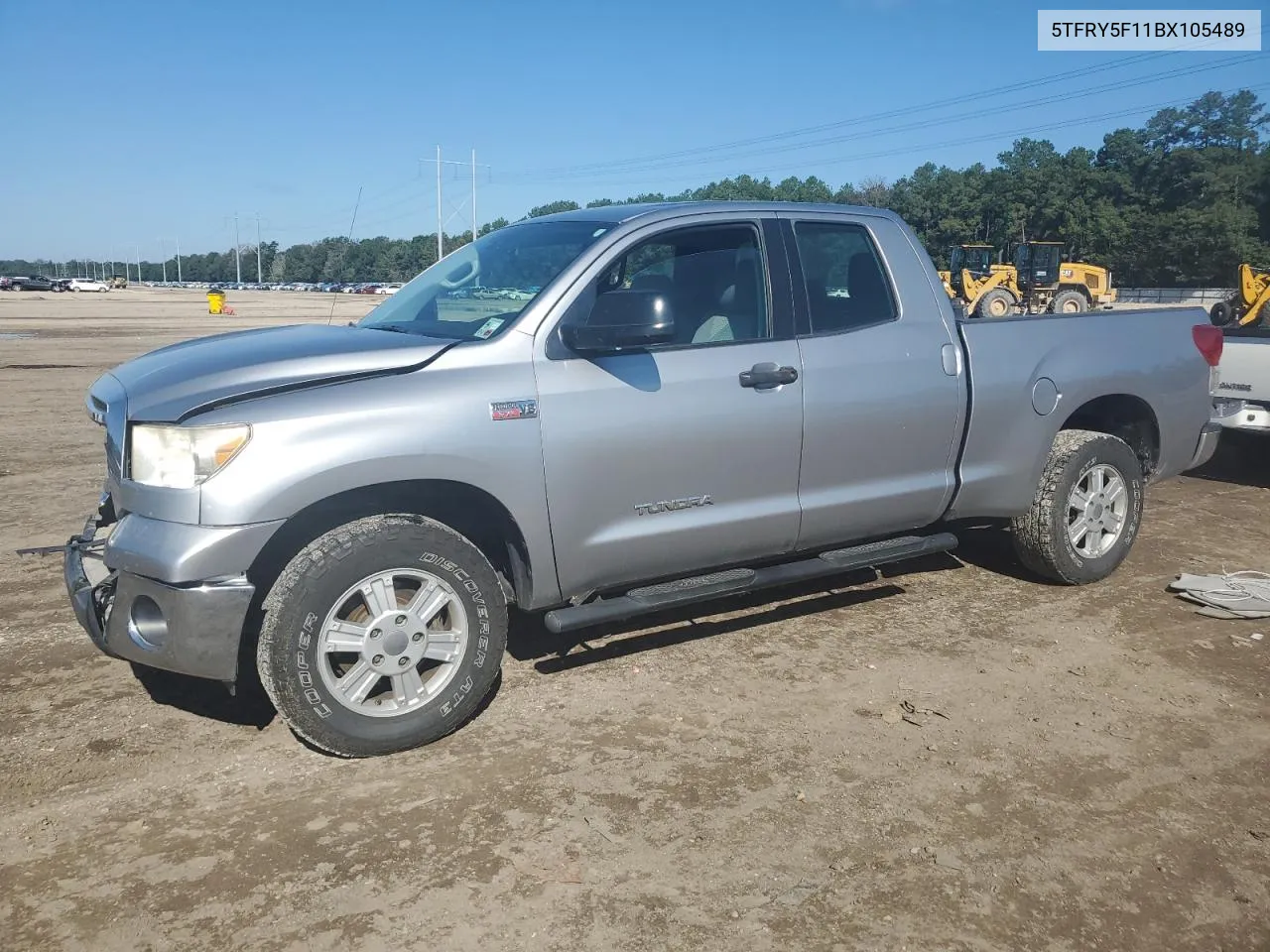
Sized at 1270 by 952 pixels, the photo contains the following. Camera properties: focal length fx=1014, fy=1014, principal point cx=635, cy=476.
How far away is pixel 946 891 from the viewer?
2.82 meters

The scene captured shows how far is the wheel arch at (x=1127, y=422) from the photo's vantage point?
5535mm

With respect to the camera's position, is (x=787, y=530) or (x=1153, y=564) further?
(x=1153, y=564)

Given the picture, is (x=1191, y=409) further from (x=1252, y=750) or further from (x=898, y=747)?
(x=898, y=747)

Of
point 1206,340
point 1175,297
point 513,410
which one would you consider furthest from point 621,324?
point 1175,297

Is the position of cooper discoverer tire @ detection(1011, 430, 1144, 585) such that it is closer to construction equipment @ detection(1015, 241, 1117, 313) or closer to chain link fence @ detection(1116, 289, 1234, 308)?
construction equipment @ detection(1015, 241, 1117, 313)

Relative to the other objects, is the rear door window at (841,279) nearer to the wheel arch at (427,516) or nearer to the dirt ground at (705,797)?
the dirt ground at (705,797)

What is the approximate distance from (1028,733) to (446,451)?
239 cm

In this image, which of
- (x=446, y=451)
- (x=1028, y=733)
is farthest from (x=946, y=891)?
(x=446, y=451)

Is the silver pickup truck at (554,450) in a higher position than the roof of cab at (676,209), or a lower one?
lower

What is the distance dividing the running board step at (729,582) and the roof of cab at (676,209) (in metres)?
1.53

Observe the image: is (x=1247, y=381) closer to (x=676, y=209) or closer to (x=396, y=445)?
(x=676, y=209)

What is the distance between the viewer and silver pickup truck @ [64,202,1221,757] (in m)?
3.30

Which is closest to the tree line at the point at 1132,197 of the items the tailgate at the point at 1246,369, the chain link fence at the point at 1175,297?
the chain link fence at the point at 1175,297

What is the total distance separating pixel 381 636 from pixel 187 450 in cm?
88
